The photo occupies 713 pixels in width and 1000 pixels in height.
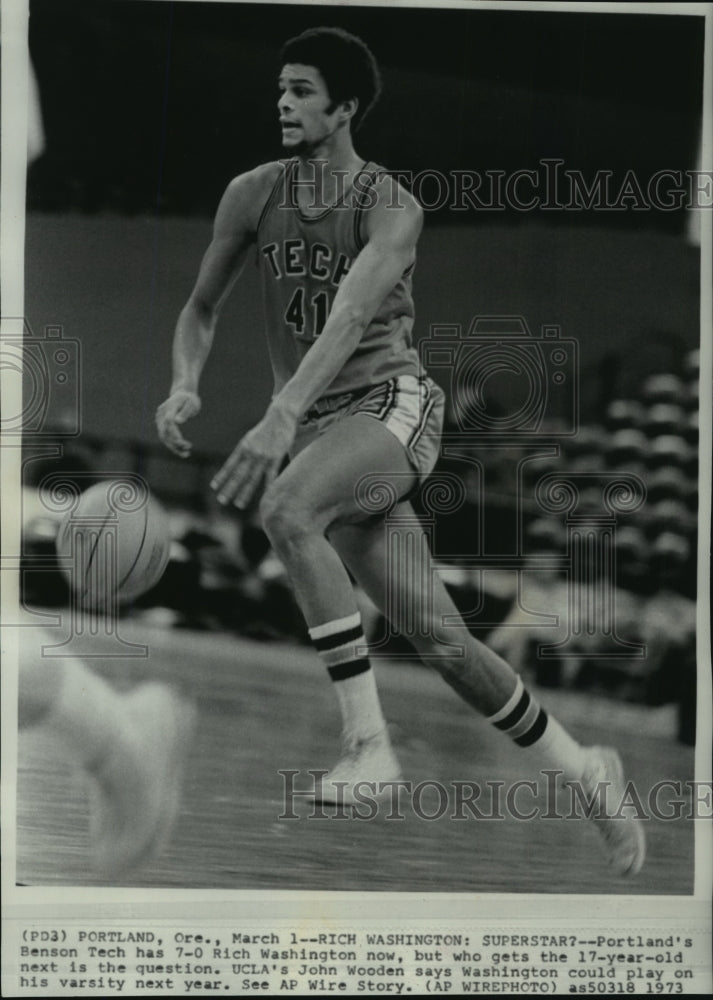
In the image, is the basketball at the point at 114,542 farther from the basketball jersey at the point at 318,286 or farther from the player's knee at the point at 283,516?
the basketball jersey at the point at 318,286

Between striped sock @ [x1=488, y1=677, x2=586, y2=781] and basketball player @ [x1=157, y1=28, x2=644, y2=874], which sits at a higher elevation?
basketball player @ [x1=157, y1=28, x2=644, y2=874]

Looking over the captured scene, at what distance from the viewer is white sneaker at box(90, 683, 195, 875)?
126 inches

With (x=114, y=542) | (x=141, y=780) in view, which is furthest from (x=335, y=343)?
(x=141, y=780)

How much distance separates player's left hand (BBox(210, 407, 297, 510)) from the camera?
3.21 meters

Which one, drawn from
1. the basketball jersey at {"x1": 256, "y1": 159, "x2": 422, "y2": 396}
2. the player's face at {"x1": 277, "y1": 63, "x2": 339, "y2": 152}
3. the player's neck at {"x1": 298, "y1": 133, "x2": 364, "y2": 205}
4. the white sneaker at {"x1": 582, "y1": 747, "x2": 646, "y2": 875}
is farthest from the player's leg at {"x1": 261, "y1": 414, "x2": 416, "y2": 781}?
the player's face at {"x1": 277, "y1": 63, "x2": 339, "y2": 152}

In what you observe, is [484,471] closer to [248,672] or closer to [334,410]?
[334,410]

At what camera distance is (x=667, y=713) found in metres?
3.29

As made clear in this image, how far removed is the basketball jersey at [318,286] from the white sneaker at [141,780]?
95 centimetres

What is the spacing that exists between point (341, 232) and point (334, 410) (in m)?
0.49

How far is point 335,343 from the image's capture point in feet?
10.5

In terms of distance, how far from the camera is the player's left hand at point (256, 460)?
321 cm

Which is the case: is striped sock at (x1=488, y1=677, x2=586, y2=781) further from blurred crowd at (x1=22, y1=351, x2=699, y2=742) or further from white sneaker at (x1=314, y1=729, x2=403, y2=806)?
white sneaker at (x1=314, y1=729, x2=403, y2=806)

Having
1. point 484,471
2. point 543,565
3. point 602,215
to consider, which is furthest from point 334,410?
point 602,215
